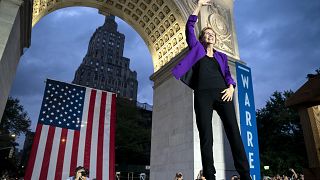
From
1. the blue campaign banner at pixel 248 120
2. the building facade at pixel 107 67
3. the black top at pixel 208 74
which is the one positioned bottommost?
the black top at pixel 208 74

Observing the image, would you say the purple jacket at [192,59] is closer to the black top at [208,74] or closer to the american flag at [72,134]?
the black top at [208,74]

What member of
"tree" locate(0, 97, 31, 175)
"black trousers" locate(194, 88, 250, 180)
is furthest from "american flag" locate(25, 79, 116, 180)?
"tree" locate(0, 97, 31, 175)

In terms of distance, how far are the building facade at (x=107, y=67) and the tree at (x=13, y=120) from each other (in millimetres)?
64863

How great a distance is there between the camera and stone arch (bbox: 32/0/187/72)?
1591 cm

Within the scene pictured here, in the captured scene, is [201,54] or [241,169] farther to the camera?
[201,54]

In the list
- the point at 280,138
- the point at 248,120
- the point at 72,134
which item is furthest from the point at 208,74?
the point at 280,138

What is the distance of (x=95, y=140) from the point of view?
10055mm

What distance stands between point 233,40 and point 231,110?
→ 1430 cm

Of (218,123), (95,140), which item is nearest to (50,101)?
(95,140)

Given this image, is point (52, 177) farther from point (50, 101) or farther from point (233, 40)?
point (233, 40)

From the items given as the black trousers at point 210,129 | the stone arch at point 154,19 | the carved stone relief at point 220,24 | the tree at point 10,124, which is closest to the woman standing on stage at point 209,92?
the black trousers at point 210,129

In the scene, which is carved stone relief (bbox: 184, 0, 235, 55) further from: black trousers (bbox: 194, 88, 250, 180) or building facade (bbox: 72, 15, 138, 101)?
building facade (bbox: 72, 15, 138, 101)

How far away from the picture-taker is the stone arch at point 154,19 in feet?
52.2

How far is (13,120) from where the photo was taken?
35.9 meters
